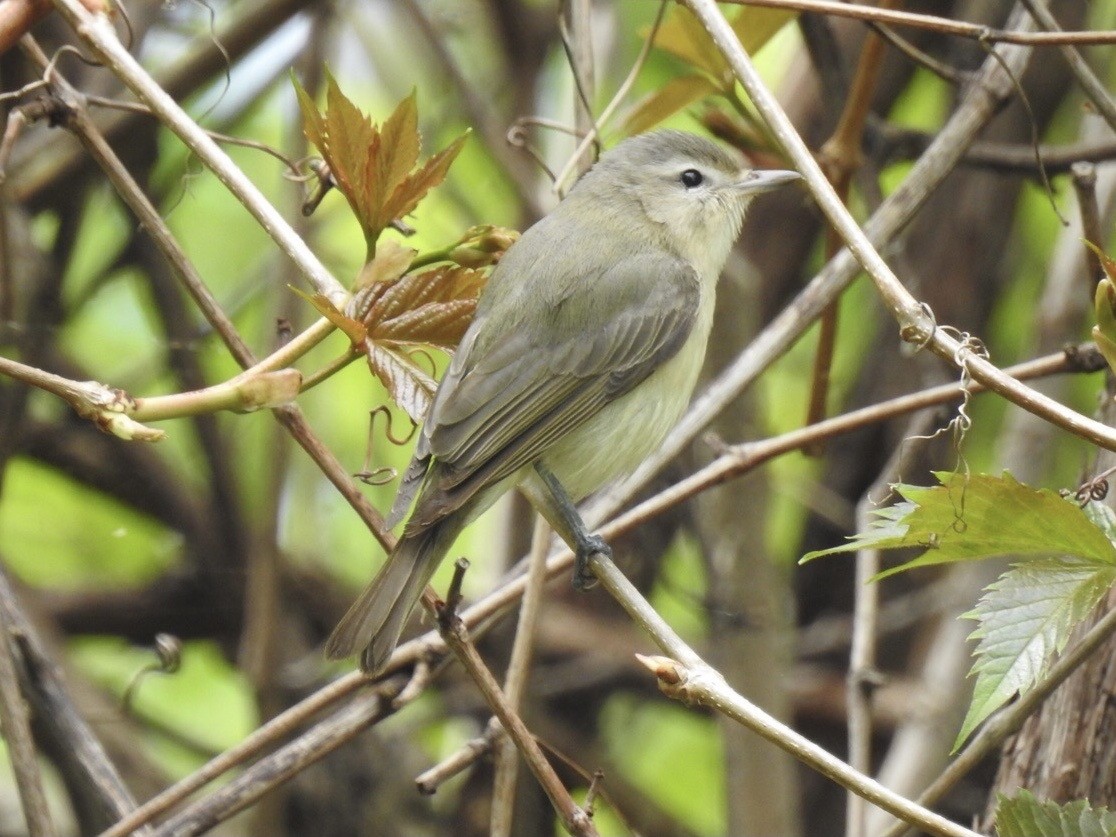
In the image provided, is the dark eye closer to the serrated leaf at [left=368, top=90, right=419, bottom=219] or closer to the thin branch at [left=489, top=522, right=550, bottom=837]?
the thin branch at [left=489, top=522, right=550, bottom=837]

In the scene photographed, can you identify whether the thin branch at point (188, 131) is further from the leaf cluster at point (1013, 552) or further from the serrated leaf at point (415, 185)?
the leaf cluster at point (1013, 552)

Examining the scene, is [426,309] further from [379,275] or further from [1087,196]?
[1087,196]

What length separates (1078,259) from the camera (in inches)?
147

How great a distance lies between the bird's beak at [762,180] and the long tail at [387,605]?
4.36ft

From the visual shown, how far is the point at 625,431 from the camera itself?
3154 millimetres

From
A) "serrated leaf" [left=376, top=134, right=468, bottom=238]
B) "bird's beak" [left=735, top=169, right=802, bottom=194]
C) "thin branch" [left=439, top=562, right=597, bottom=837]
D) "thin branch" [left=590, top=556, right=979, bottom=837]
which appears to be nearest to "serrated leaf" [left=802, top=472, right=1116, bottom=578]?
"thin branch" [left=590, top=556, right=979, bottom=837]

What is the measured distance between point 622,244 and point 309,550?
5.11 ft

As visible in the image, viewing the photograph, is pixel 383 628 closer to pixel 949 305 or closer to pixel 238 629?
pixel 238 629

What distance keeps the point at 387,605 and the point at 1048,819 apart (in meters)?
1.16

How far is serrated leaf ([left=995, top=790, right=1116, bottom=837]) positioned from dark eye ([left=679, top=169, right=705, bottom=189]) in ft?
6.97

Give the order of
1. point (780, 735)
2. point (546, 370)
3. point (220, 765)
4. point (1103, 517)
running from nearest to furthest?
point (780, 735)
point (1103, 517)
point (220, 765)
point (546, 370)

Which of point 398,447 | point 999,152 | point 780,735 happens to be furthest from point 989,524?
point 398,447

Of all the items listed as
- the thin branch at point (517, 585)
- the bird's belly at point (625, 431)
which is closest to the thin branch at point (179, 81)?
the bird's belly at point (625, 431)

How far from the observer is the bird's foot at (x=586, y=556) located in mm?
2543
